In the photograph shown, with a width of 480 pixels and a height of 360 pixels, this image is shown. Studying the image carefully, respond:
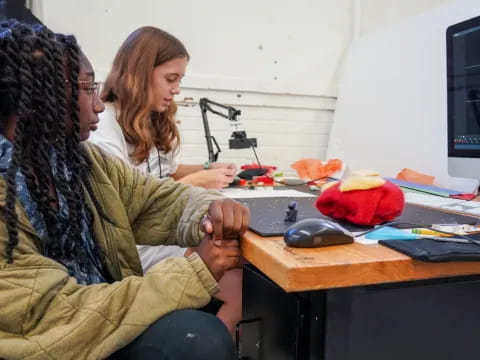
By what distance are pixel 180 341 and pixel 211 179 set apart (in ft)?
2.28

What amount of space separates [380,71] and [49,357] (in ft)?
5.94

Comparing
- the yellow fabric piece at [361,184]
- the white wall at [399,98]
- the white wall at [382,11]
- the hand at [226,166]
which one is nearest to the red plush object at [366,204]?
the yellow fabric piece at [361,184]

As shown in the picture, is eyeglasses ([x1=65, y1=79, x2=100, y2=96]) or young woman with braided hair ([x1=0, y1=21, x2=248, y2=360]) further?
eyeglasses ([x1=65, y1=79, x2=100, y2=96])

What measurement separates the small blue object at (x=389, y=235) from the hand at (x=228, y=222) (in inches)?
7.7

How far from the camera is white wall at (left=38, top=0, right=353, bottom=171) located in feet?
6.38

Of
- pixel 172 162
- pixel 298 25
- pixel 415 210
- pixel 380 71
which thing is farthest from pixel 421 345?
pixel 298 25

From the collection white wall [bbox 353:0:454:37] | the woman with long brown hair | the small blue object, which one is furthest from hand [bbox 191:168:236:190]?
white wall [bbox 353:0:454:37]

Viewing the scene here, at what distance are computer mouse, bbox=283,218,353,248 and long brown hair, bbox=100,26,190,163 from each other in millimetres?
854

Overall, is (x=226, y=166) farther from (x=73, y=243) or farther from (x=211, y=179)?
(x=73, y=243)

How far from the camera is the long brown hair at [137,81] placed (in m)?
1.35

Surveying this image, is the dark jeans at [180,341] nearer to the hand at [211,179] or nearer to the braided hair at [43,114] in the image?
the braided hair at [43,114]

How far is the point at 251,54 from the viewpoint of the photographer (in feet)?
7.16

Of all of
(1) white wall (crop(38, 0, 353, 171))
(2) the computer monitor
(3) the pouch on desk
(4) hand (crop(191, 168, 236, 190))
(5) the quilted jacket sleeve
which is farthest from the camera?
(1) white wall (crop(38, 0, 353, 171))

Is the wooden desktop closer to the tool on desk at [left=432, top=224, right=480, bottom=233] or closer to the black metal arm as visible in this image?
the tool on desk at [left=432, top=224, right=480, bottom=233]
